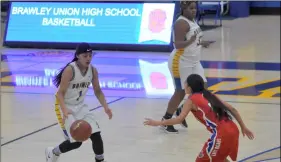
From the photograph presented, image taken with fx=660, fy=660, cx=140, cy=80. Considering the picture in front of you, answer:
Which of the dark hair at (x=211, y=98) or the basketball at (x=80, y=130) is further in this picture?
the basketball at (x=80, y=130)

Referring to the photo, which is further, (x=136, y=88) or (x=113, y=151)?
(x=136, y=88)

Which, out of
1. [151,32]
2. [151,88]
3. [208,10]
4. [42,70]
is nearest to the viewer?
[151,88]

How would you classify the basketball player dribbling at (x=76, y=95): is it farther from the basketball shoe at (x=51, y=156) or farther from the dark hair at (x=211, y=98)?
the dark hair at (x=211, y=98)

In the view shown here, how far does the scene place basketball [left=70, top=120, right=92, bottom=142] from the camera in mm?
6352

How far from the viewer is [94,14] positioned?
680 inches

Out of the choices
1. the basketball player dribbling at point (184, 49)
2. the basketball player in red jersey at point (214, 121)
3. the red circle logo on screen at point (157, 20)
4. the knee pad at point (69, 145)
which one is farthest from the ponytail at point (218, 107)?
the red circle logo on screen at point (157, 20)

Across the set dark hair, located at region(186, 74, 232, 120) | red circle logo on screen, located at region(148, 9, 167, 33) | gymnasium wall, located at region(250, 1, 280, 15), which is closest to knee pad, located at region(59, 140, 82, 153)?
dark hair, located at region(186, 74, 232, 120)

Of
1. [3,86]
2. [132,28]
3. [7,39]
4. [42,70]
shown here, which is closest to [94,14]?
[132,28]

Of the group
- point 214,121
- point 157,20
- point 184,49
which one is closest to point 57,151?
point 214,121

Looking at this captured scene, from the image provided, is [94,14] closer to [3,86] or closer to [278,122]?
[3,86]

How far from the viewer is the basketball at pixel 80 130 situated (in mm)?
6352

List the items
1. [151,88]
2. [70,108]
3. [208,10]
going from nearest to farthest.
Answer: [70,108], [151,88], [208,10]

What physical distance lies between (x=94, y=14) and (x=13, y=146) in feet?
31.1

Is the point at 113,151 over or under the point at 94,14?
under
